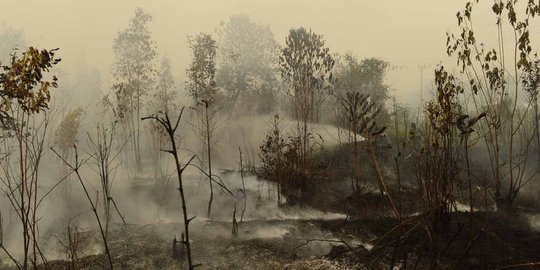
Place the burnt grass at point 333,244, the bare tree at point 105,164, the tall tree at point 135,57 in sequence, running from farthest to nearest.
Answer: the tall tree at point 135,57
the burnt grass at point 333,244
the bare tree at point 105,164

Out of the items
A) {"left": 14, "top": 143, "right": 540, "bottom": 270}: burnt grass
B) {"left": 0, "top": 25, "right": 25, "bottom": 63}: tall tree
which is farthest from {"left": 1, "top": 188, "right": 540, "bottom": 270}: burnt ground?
{"left": 0, "top": 25, "right": 25, "bottom": 63}: tall tree

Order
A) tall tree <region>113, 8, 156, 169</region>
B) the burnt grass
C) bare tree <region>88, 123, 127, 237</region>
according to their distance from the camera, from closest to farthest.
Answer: bare tree <region>88, 123, 127, 237</region>
the burnt grass
tall tree <region>113, 8, 156, 169</region>

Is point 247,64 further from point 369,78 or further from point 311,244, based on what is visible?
point 311,244

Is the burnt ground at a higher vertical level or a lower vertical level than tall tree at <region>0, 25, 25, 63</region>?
lower

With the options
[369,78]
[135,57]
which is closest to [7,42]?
[135,57]

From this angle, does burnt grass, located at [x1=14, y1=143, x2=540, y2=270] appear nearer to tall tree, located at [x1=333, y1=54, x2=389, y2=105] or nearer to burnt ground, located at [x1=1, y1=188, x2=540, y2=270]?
burnt ground, located at [x1=1, y1=188, x2=540, y2=270]

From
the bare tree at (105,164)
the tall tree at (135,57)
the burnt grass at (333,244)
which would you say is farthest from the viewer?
the tall tree at (135,57)

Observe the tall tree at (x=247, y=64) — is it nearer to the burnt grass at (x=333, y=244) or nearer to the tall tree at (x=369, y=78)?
the tall tree at (x=369, y=78)

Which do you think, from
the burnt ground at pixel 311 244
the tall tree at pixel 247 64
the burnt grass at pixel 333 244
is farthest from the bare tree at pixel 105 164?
the tall tree at pixel 247 64

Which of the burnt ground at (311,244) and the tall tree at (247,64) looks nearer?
the burnt ground at (311,244)

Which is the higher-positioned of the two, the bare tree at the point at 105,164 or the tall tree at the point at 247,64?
the tall tree at the point at 247,64

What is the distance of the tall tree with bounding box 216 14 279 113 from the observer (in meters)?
28.3

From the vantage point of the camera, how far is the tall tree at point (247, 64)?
1113 inches

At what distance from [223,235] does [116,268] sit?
80.9 inches
